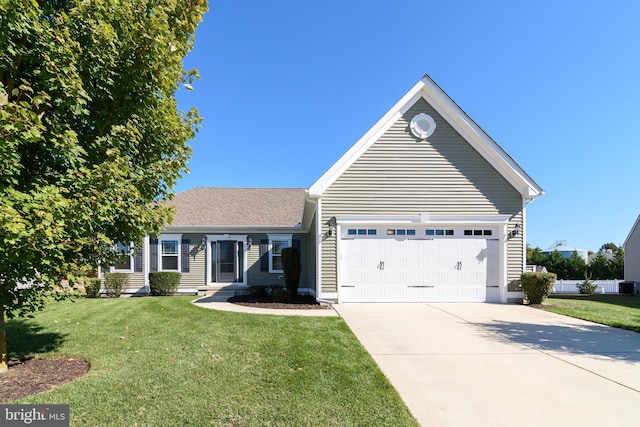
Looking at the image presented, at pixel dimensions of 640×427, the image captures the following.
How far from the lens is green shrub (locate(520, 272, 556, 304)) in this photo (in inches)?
417

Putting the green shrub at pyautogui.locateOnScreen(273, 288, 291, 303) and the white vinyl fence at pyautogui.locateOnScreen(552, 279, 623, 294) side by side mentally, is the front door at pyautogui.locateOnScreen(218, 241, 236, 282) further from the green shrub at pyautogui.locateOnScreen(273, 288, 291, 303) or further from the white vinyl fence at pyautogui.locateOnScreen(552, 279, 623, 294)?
the white vinyl fence at pyautogui.locateOnScreen(552, 279, 623, 294)

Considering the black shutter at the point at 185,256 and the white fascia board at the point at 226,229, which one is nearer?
the white fascia board at the point at 226,229

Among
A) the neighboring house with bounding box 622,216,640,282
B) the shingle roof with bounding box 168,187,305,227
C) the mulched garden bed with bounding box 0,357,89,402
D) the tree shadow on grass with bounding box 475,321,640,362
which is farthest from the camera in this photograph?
the neighboring house with bounding box 622,216,640,282

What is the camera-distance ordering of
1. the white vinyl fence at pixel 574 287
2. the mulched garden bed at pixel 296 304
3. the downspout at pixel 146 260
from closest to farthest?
the mulched garden bed at pixel 296 304 → the downspout at pixel 146 260 → the white vinyl fence at pixel 574 287

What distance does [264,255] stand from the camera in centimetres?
1554

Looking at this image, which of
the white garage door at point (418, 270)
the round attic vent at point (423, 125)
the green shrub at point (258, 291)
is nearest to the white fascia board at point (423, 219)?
the white garage door at point (418, 270)

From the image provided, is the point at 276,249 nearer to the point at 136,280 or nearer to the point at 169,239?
the point at 169,239

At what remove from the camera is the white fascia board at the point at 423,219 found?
427 inches

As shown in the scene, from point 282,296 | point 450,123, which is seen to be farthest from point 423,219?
point 282,296

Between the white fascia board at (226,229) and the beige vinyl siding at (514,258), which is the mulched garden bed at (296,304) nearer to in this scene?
the white fascia board at (226,229)

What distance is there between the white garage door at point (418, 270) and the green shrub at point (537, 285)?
3.00 feet

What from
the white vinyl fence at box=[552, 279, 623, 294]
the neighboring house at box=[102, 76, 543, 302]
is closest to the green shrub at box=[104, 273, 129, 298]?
the neighboring house at box=[102, 76, 543, 302]

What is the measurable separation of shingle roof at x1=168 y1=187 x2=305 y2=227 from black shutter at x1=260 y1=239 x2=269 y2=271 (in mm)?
854

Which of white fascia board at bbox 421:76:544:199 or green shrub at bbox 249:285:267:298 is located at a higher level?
white fascia board at bbox 421:76:544:199
